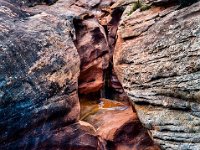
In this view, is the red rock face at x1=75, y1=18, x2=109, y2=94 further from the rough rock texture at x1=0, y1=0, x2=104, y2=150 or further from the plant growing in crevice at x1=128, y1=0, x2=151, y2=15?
the plant growing in crevice at x1=128, y1=0, x2=151, y2=15

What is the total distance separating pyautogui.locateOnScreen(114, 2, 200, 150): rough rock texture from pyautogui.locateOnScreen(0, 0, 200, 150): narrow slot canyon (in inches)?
1.9

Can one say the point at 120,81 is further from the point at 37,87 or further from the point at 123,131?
the point at 37,87

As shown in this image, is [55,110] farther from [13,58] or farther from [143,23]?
[143,23]

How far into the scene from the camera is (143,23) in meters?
19.9

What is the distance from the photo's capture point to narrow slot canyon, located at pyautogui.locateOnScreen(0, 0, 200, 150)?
1491 cm

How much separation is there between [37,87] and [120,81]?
545cm

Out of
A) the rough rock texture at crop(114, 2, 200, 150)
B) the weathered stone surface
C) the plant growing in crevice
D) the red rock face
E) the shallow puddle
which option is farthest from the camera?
the red rock face

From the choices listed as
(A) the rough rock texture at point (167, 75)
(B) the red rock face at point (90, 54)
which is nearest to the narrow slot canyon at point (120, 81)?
(A) the rough rock texture at point (167, 75)

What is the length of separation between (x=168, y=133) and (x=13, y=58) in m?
9.19

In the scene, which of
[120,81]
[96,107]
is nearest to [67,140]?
[120,81]

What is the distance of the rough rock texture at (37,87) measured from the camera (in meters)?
16.1

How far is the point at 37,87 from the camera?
17.4 meters

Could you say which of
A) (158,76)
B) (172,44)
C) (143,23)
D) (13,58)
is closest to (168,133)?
(158,76)

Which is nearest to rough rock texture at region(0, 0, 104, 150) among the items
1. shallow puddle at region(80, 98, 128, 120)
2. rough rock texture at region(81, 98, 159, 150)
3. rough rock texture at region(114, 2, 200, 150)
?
rough rock texture at region(81, 98, 159, 150)
